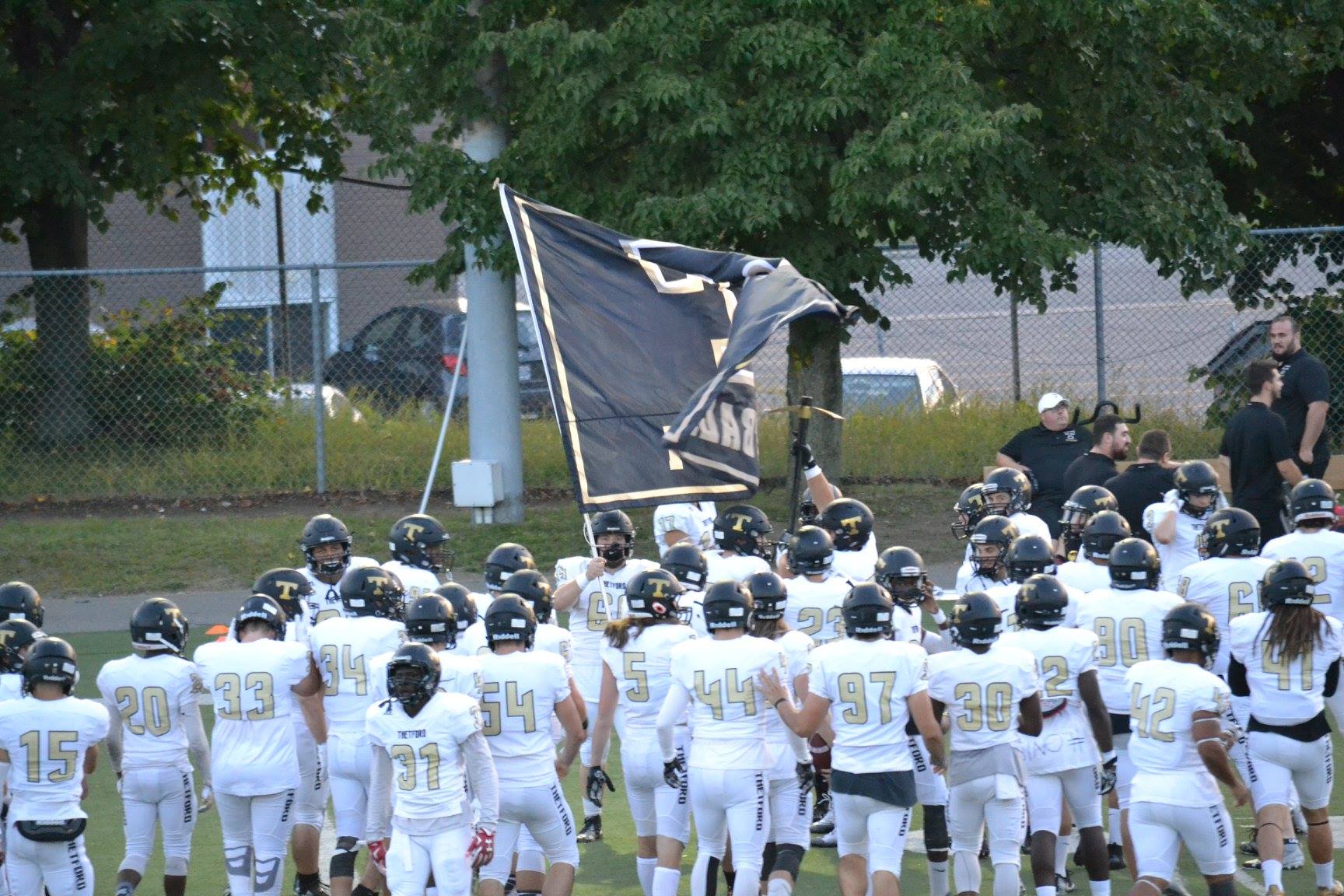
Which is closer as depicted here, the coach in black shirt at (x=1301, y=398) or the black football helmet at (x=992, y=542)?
the black football helmet at (x=992, y=542)

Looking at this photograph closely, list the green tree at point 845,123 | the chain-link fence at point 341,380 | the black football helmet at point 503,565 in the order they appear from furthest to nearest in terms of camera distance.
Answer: the chain-link fence at point 341,380
the green tree at point 845,123
the black football helmet at point 503,565

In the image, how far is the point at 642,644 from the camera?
27.8ft

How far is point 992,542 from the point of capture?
9.13m

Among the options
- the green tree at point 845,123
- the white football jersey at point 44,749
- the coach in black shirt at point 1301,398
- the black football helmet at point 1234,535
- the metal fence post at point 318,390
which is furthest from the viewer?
the metal fence post at point 318,390

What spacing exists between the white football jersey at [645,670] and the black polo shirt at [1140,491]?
13.2 feet

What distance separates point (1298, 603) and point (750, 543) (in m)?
3.00

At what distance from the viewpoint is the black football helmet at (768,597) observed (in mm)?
8156

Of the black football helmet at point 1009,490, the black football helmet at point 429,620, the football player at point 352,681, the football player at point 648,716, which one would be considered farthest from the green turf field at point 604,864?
the black football helmet at point 1009,490

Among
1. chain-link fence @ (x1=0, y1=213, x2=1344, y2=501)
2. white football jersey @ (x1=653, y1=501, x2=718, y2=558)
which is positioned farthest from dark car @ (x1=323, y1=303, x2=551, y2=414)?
white football jersey @ (x1=653, y1=501, x2=718, y2=558)

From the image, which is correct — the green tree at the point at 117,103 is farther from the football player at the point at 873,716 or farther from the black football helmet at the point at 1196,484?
the football player at the point at 873,716

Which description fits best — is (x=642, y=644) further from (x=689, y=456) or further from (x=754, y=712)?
(x=689, y=456)

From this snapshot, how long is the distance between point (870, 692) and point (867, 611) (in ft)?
1.20

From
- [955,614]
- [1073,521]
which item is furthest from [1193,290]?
[955,614]

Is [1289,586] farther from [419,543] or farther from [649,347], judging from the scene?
[419,543]
